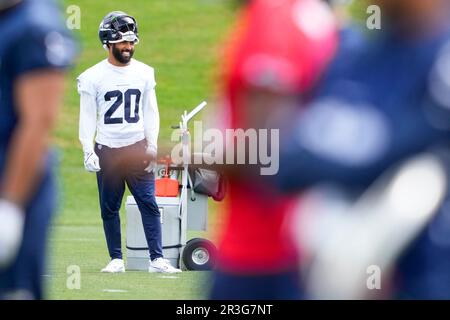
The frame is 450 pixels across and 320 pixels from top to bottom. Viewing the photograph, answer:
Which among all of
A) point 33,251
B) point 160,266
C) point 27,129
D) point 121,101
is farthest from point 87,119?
point 27,129

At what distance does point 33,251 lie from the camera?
189 inches

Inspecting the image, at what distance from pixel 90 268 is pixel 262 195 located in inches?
337

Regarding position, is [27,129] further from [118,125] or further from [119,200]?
[119,200]

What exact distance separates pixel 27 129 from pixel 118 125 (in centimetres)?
677

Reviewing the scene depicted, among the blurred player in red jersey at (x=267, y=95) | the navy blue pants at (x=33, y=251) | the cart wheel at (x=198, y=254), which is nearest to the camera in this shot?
the blurred player in red jersey at (x=267, y=95)

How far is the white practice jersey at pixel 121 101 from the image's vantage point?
37.1 ft

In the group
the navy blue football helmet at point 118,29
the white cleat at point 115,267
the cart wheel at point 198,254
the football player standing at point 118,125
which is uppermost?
the navy blue football helmet at point 118,29

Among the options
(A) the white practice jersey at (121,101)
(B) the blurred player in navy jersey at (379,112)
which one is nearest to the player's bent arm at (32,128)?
(B) the blurred player in navy jersey at (379,112)

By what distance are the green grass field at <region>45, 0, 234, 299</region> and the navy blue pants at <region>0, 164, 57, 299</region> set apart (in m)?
4.17

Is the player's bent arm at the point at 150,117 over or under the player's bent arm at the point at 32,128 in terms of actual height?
over

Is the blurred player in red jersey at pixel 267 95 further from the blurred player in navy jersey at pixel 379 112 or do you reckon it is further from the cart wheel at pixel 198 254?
the cart wheel at pixel 198 254

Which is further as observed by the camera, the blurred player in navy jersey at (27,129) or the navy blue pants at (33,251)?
the navy blue pants at (33,251)

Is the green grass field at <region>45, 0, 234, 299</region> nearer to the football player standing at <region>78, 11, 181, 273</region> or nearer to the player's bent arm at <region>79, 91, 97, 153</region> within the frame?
the football player standing at <region>78, 11, 181, 273</region>

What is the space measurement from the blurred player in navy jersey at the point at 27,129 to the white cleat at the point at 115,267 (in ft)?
20.7
